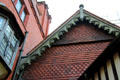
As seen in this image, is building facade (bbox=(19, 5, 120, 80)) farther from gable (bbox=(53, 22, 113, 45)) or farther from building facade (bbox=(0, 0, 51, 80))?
building facade (bbox=(0, 0, 51, 80))

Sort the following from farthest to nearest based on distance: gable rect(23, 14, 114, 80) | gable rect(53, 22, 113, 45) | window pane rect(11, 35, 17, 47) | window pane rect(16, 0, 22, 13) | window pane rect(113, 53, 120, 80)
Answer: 1. window pane rect(16, 0, 22, 13)
2. gable rect(53, 22, 113, 45)
3. window pane rect(11, 35, 17, 47)
4. gable rect(23, 14, 114, 80)
5. window pane rect(113, 53, 120, 80)

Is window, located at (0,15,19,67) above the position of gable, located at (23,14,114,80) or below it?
above

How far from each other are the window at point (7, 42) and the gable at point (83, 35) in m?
2.26

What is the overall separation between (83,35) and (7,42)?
402cm

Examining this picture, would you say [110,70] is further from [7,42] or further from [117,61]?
[7,42]

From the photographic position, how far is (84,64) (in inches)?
299

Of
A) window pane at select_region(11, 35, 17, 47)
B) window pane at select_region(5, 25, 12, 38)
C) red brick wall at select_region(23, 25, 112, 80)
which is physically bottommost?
red brick wall at select_region(23, 25, 112, 80)

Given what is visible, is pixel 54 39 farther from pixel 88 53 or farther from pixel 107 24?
pixel 107 24

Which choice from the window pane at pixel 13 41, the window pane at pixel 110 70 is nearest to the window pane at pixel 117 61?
the window pane at pixel 110 70

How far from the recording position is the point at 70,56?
8.09m

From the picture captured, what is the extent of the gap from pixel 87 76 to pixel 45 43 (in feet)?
13.1

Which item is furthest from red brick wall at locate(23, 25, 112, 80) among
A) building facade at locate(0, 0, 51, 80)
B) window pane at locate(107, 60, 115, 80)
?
window pane at locate(107, 60, 115, 80)

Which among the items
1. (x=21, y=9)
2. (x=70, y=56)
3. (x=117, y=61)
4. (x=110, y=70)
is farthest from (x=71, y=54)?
(x=21, y=9)

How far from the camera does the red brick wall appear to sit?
746 centimetres
